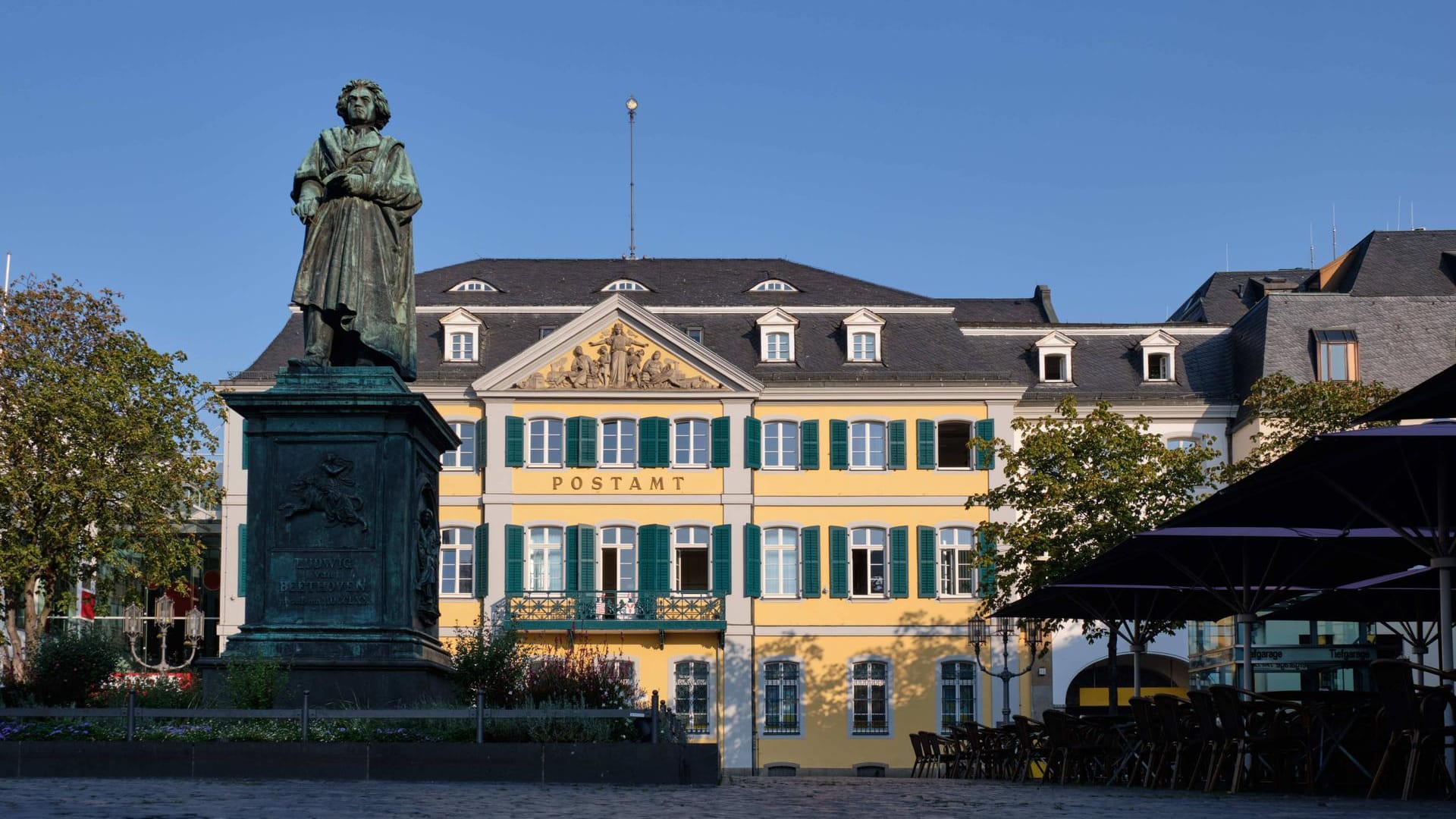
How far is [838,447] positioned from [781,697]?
600 cm

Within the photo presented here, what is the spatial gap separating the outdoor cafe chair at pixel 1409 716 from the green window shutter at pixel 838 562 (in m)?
33.3

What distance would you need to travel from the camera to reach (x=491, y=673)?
16.7 meters

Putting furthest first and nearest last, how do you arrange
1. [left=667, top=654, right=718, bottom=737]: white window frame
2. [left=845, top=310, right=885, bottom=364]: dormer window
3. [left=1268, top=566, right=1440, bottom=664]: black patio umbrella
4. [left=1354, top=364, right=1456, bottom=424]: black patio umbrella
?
[left=845, top=310, right=885, bottom=364]: dormer window, [left=667, top=654, right=718, bottom=737]: white window frame, [left=1268, top=566, right=1440, bottom=664]: black patio umbrella, [left=1354, top=364, right=1456, bottom=424]: black patio umbrella

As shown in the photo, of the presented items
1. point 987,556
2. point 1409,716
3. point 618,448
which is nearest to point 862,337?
point 618,448

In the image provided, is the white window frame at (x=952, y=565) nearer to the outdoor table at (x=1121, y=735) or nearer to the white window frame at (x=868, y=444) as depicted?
the white window frame at (x=868, y=444)

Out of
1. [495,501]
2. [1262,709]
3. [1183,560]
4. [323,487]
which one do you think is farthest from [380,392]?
[495,501]

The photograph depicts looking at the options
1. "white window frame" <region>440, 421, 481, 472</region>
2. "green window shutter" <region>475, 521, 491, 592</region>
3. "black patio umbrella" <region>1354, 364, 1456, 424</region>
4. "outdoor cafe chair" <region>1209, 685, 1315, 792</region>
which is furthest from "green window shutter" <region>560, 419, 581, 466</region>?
"black patio umbrella" <region>1354, 364, 1456, 424</region>

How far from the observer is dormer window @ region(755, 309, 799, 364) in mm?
48938

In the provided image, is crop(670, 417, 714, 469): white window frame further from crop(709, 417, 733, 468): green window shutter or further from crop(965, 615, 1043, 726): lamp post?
crop(965, 615, 1043, 726): lamp post

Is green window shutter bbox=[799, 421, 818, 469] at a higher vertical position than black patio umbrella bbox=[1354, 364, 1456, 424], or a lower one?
higher

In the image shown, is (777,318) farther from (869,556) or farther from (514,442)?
(514,442)

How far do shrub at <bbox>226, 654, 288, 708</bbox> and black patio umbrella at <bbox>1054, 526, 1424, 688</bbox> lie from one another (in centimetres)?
758

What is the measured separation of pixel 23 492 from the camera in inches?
1607

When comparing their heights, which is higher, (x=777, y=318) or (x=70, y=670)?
(x=777, y=318)
